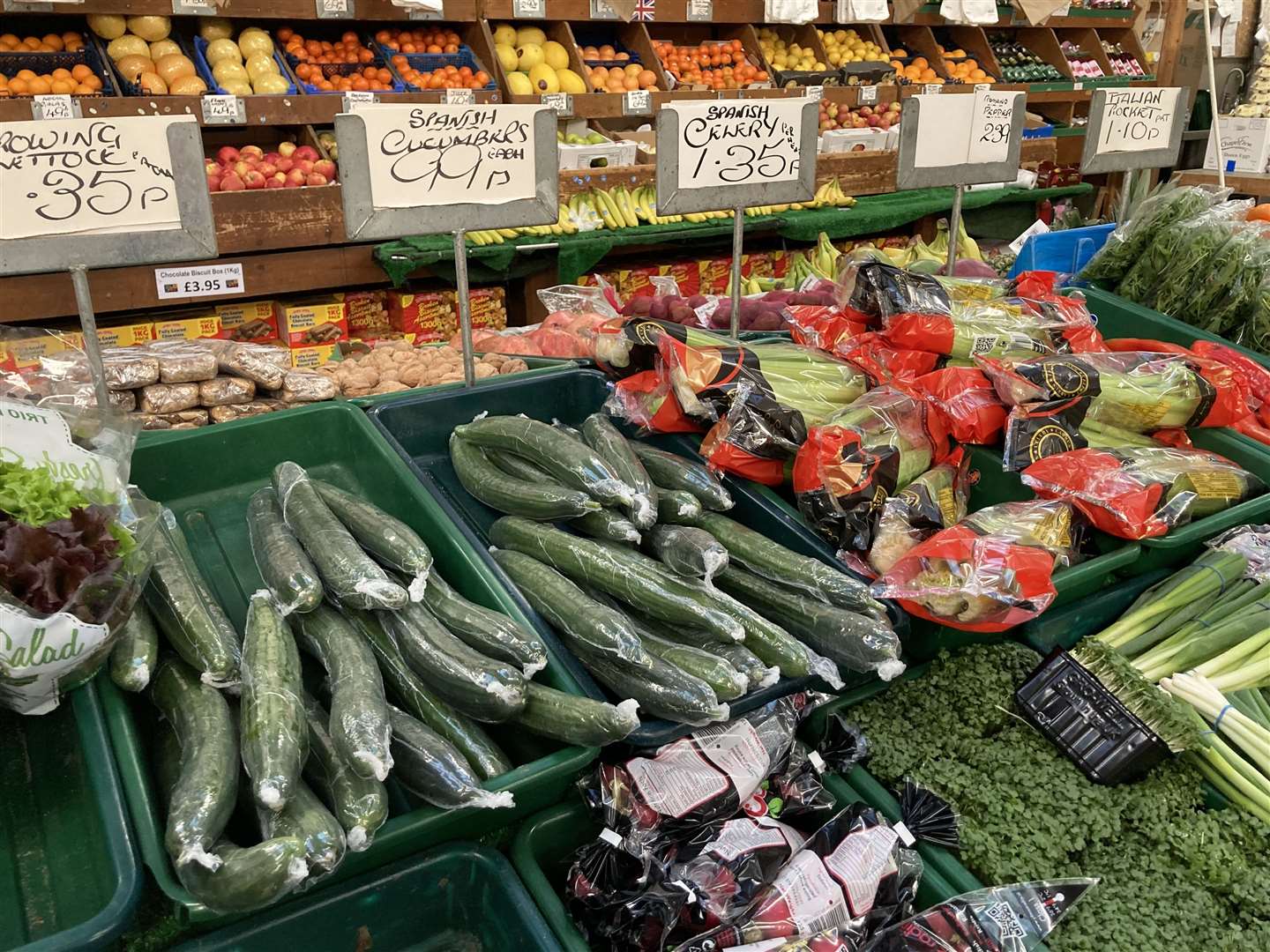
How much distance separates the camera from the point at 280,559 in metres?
1.42

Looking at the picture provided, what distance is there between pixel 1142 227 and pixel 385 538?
2489 millimetres

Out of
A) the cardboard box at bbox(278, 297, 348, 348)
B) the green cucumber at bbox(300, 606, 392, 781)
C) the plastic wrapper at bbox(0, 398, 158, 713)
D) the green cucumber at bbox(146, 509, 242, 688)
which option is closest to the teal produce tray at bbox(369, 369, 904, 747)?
the green cucumber at bbox(300, 606, 392, 781)

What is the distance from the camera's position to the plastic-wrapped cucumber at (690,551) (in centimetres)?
147

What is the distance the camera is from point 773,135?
6.97 ft

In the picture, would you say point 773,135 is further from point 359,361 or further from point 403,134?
point 359,361

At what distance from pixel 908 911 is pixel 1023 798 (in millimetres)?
282

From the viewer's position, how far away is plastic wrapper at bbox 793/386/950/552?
1689 mm

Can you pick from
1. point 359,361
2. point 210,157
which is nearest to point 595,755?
point 359,361

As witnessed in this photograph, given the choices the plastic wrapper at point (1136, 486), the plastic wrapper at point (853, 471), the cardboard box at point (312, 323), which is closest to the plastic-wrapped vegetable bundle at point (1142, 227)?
the plastic wrapper at point (1136, 486)

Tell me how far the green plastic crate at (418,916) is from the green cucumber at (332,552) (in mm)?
362

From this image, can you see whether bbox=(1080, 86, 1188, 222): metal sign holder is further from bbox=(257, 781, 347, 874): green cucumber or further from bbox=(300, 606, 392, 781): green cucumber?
bbox=(257, 781, 347, 874): green cucumber

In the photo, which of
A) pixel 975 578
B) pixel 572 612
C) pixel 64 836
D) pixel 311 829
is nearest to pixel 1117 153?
pixel 975 578

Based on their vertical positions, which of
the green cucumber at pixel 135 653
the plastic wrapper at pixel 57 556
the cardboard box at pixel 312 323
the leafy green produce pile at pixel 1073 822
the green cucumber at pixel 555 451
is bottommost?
the cardboard box at pixel 312 323

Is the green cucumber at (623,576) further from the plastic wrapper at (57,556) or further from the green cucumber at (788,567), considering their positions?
the plastic wrapper at (57,556)
